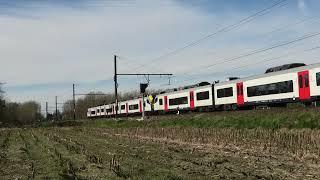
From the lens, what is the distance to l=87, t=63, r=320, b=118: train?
31.9 metres

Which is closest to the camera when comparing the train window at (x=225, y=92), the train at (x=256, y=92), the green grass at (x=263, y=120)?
the green grass at (x=263, y=120)

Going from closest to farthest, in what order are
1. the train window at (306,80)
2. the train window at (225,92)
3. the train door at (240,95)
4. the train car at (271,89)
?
1. the train car at (271,89)
2. the train window at (306,80)
3. the train door at (240,95)
4. the train window at (225,92)

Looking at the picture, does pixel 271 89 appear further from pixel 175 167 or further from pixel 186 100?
pixel 175 167

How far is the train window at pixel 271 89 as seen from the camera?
113 feet

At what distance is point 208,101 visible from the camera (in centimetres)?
4894

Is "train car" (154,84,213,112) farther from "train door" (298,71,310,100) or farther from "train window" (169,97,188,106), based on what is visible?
"train door" (298,71,310,100)

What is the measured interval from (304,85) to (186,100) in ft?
79.5

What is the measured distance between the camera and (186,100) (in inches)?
2175

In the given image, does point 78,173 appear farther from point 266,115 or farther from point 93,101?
point 93,101

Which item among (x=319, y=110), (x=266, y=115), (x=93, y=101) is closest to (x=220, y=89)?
(x=266, y=115)

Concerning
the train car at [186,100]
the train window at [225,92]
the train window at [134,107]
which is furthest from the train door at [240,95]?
the train window at [134,107]

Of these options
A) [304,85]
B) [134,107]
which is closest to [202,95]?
[304,85]

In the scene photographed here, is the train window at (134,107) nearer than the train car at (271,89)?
No

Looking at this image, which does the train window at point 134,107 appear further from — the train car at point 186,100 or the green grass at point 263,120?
the green grass at point 263,120
